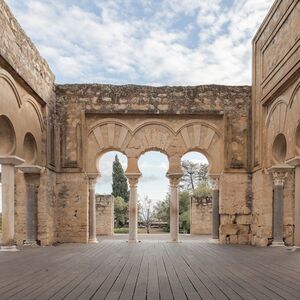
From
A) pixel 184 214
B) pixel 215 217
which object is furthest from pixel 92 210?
pixel 184 214

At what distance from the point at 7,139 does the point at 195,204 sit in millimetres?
8692

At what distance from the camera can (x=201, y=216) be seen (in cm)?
1476

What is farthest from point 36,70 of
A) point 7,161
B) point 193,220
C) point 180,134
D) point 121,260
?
point 193,220

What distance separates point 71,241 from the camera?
34.8ft

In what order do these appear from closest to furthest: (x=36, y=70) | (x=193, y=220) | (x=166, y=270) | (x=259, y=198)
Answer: (x=166, y=270), (x=36, y=70), (x=259, y=198), (x=193, y=220)

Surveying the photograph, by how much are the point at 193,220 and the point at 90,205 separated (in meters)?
5.38

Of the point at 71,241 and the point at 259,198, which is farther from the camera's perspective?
the point at 71,241

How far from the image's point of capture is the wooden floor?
13.7ft

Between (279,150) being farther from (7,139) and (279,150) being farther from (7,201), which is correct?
(7,201)

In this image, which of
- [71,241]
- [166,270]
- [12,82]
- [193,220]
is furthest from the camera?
[193,220]

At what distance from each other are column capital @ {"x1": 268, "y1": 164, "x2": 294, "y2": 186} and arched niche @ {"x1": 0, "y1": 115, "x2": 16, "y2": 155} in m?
6.41

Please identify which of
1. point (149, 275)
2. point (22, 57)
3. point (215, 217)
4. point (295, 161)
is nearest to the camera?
point (149, 275)

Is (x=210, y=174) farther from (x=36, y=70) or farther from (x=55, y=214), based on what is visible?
(x=36, y=70)

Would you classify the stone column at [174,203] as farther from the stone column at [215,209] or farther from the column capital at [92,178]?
the column capital at [92,178]
